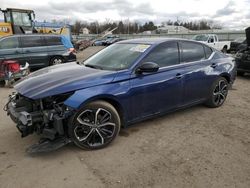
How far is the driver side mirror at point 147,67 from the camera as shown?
3.87 m

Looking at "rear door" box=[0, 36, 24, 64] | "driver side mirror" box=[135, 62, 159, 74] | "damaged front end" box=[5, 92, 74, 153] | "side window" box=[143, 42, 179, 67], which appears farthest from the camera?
"rear door" box=[0, 36, 24, 64]

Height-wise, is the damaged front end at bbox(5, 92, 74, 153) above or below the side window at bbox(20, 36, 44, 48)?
below

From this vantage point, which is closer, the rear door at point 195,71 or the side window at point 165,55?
the side window at point 165,55

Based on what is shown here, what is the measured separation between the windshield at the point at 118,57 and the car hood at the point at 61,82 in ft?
1.03

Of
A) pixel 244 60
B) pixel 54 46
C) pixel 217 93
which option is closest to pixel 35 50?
pixel 54 46

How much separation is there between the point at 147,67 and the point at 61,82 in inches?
53.1

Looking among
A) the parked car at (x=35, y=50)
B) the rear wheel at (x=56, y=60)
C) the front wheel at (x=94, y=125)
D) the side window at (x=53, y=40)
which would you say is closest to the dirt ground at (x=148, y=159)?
the front wheel at (x=94, y=125)

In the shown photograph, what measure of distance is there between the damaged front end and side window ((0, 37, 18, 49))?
6935 millimetres

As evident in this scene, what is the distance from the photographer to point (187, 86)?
15.2 ft

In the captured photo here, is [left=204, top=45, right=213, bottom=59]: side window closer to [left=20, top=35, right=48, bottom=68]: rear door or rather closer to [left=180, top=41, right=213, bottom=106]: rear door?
[left=180, top=41, right=213, bottom=106]: rear door

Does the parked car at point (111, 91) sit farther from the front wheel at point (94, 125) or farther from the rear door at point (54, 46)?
the rear door at point (54, 46)

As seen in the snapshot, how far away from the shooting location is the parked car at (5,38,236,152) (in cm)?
333

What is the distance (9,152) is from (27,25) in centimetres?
1353

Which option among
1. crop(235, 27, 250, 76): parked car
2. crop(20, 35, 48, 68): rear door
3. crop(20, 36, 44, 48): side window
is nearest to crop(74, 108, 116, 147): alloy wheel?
crop(235, 27, 250, 76): parked car
